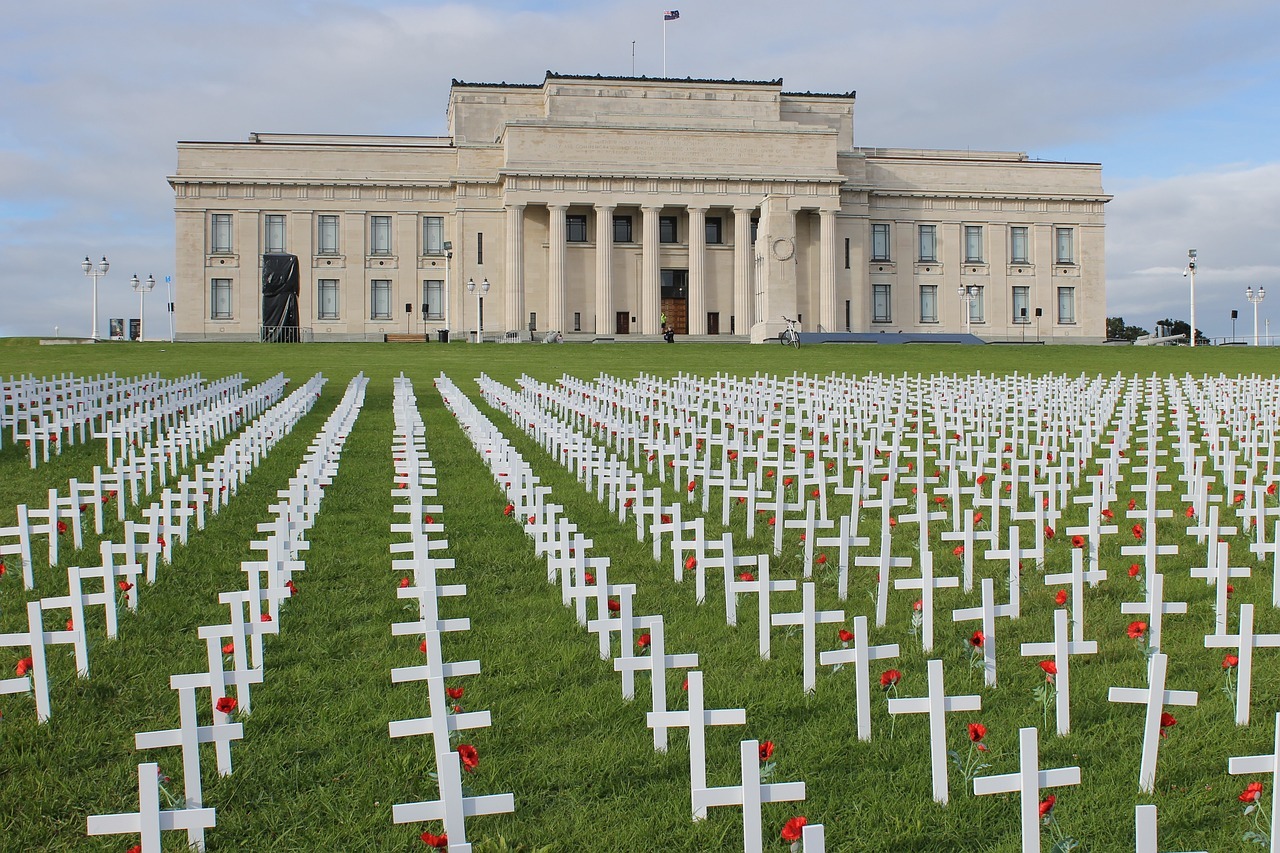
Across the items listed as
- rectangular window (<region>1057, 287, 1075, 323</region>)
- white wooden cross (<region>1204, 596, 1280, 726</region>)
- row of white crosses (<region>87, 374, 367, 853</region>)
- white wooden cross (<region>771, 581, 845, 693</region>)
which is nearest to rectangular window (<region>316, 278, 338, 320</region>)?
rectangular window (<region>1057, 287, 1075, 323</region>)

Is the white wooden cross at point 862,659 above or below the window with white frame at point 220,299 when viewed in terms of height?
below

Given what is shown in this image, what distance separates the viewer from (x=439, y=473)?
13938 mm

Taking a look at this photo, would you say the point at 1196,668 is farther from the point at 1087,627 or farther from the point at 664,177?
the point at 664,177

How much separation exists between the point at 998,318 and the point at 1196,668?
78.8m

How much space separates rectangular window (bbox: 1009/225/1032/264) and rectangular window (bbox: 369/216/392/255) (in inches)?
1668

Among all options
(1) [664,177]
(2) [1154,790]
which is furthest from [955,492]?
(1) [664,177]

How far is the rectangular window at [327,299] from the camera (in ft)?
250

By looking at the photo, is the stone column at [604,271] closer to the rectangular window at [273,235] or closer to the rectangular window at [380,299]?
the rectangular window at [380,299]

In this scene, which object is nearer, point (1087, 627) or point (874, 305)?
point (1087, 627)

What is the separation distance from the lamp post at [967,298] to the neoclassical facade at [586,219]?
0.50 ft

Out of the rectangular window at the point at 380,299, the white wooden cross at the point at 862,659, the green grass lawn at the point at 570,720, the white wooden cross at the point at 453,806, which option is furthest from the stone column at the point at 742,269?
the white wooden cross at the point at 453,806

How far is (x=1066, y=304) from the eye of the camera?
82625mm

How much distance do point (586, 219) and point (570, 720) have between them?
2880 inches

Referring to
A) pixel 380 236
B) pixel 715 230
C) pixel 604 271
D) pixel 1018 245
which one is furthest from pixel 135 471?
pixel 1018 245
